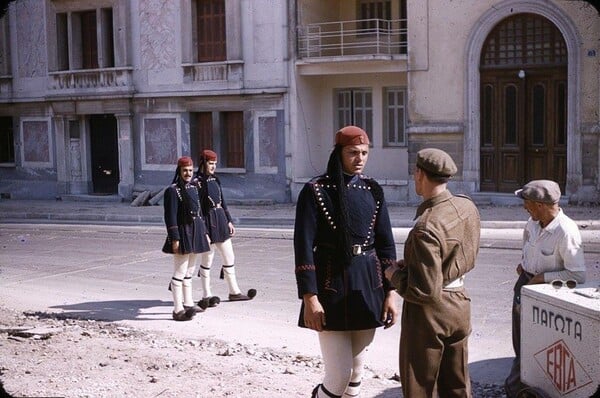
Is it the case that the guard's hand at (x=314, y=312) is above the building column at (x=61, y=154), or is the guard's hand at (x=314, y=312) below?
below

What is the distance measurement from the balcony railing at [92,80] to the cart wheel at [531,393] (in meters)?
23.4

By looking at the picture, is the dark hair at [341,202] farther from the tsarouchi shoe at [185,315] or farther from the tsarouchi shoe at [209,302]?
the tsarouchi shoe at [209,302]

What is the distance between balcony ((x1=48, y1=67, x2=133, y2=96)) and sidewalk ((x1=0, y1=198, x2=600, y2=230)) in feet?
12.1

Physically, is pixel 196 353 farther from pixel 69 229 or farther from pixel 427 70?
pixel 427 70

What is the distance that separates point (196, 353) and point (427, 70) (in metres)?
15.6

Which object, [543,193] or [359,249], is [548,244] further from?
[359,249]

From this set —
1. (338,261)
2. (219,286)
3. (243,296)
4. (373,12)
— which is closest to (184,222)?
(243,296)

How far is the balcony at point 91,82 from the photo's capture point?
1092 inches

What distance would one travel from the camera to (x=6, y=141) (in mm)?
32562

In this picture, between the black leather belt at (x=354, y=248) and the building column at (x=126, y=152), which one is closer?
the black leather belt at (x=354, y=248)

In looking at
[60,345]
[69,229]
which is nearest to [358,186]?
[60,345]

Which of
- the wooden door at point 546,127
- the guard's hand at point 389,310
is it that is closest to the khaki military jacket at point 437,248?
the guard's hand at point 389,310

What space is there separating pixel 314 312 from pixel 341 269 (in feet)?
1.13

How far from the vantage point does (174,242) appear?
32.2 feet
